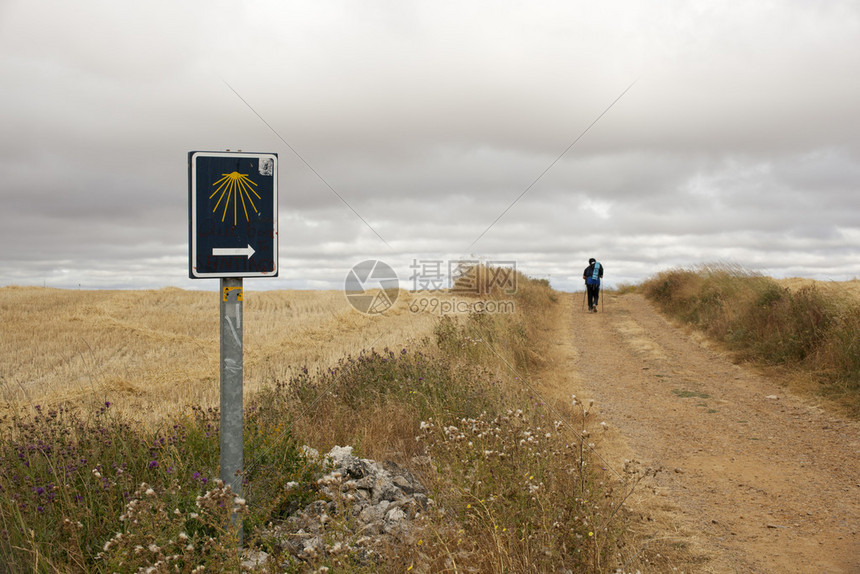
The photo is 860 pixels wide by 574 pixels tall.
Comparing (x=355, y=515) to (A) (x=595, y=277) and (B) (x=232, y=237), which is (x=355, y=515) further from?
(A) (x=595, y=277)

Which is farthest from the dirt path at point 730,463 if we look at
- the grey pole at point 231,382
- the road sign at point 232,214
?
the road sign at point 232,214

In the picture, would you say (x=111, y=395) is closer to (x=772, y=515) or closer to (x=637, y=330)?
(x=772, y=515)

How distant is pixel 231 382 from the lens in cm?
379

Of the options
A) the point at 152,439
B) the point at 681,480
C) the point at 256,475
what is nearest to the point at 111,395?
the point at 152,439

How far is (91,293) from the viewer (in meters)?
24.9

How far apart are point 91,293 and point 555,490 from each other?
26.2m

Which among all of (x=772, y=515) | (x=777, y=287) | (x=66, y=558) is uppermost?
(x=777, y=287)

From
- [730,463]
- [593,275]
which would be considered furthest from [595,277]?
[730,463]

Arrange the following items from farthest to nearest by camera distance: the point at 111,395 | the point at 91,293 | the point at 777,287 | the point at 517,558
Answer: the point at 91,293, the point at 777,287, the point at 111,395, the point at 517,558

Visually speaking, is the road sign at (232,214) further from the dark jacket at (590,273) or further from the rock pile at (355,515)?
the dark jacket at (590,273)

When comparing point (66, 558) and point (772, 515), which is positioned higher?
point (66, 558)

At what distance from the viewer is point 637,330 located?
729 inches

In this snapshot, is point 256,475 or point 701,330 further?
point 701,330

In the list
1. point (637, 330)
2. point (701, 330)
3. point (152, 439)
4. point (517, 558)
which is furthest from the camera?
point (637, 330)
